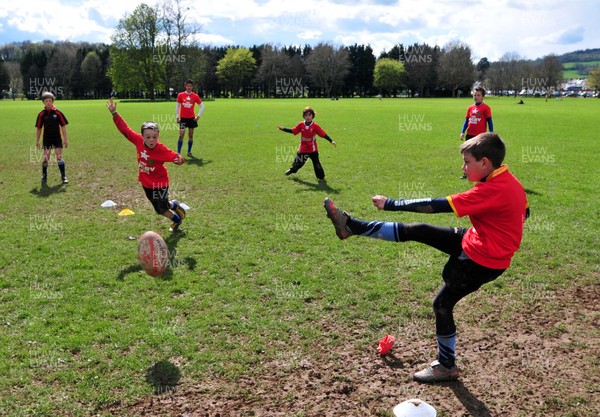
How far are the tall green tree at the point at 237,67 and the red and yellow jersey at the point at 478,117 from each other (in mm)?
104385

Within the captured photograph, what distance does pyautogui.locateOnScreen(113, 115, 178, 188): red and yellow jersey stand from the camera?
29.7 feet

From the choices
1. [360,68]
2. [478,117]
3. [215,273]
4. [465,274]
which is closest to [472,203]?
[465,274]

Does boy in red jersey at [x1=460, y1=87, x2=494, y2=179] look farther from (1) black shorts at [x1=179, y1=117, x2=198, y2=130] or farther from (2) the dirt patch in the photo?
(1) black shorts at [x1=179, y1=117, x2=198, y2=130]

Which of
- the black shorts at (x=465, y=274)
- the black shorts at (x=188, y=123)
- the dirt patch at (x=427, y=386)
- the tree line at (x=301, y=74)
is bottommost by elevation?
the dirt patch at (x=427, y=386)

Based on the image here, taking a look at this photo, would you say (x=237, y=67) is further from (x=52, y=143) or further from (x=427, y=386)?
(x=427, y=386)

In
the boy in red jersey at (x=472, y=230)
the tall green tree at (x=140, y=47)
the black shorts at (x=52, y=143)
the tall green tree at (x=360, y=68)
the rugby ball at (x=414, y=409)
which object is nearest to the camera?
the rugby ball at (x=414, y=409)

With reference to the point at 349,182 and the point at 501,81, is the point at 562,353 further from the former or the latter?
the point at 501,81

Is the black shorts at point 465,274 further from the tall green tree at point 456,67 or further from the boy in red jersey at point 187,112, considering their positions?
the tall green tree at point 456,67

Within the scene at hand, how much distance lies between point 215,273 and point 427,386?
12.9 feet

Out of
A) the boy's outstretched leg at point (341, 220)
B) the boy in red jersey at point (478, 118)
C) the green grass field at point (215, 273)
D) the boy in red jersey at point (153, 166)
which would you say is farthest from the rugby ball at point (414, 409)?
the boy in red jersey at point (478, 118)

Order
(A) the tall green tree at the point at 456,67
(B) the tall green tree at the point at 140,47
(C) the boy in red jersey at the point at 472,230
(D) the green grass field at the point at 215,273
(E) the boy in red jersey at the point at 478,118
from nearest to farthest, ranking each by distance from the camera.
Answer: (C) the boy in red jersey at the point at 472,230
(D) the green grass field at the point at 215,273
(E) the boy in red jersey at the point at 478,118
(B) the tall green tree at the point at 140,47
(A) the tall green tree at the point at 456,67

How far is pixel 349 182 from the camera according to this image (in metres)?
14.2

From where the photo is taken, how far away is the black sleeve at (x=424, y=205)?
4.30 m

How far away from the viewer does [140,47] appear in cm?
9244
